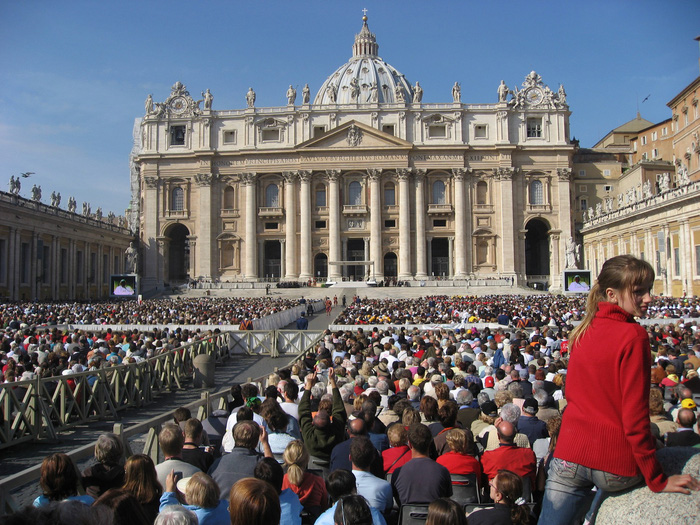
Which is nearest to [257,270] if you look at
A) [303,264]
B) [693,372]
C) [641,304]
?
[303,264]

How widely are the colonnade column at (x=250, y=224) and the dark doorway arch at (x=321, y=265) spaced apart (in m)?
7.09

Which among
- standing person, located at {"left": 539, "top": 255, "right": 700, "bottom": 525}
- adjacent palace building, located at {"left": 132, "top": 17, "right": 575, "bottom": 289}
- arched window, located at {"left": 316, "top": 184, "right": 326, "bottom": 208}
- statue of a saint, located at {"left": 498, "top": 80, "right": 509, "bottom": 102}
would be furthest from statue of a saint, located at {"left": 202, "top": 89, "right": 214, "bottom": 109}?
standing person, located at {"left": 539, "top": 255, "right": 700, "bottom": 525}

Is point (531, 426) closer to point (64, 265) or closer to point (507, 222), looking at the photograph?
point (64, 265)

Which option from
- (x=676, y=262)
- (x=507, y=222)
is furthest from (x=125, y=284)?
(x=507, y=222)

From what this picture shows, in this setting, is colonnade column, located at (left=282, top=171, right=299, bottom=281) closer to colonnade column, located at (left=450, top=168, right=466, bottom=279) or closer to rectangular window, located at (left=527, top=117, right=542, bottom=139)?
colonnade column, located at (left=450, top=168, right=466, bottom=279)

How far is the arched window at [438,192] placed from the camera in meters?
66.4

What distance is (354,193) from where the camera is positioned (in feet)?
218

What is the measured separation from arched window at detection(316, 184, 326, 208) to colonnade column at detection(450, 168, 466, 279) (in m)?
15.4

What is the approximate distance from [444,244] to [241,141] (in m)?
27.3

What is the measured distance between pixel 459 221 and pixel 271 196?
73.5 feet

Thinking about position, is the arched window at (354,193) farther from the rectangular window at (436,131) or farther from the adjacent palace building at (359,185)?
the rectangular window at (436,131)

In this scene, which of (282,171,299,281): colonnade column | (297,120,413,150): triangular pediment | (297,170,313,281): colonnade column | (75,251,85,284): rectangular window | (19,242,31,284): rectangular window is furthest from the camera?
(282,171,299,281): colonnade column

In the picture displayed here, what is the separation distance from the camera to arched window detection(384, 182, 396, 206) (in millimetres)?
66125

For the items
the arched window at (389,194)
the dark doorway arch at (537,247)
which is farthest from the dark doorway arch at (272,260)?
the dark doorway arch at (537,247)
